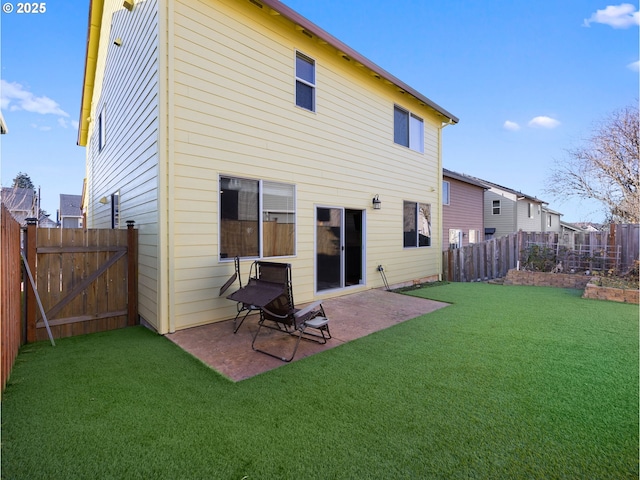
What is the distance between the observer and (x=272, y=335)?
15.0 ft

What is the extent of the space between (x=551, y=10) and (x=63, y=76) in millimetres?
15632

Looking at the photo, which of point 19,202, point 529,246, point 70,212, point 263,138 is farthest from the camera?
point 70,212

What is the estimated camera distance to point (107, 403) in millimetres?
2705

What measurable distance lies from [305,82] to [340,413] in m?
6.18

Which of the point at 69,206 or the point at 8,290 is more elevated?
the point at 69,206

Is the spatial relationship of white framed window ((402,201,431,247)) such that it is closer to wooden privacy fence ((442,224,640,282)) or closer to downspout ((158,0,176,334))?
wooden privacy fence ((442,224,640,282))

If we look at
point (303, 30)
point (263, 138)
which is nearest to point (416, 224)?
point (263, 138)

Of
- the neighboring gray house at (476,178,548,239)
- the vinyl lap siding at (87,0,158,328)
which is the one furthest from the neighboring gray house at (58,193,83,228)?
the neighboring gray house at (476,178,548,239)

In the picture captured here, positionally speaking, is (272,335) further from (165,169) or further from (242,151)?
(242,151)

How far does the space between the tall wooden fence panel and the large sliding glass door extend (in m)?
4.69

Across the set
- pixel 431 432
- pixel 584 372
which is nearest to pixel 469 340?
pixel 584 372

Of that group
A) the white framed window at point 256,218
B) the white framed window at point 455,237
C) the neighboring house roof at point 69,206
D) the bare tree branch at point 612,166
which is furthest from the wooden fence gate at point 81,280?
the neighboring house roof at point 69,206

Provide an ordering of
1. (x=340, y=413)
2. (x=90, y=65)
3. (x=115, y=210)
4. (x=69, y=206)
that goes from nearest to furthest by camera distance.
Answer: (x=340, y=413), (x=115, y=210), (x=90, y=65), (x=69, y=206)

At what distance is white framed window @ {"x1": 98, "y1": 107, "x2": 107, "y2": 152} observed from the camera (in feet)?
28.5
